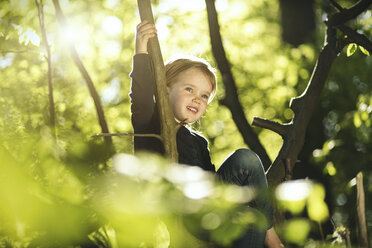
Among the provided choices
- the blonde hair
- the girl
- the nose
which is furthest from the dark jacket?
the blonde hair

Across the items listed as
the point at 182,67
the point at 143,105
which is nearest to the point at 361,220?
the point at 143,105

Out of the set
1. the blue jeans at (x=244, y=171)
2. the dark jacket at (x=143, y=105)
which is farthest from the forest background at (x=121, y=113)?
the blue jeans at (x=244, y=171)

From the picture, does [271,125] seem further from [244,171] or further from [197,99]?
[244,171]

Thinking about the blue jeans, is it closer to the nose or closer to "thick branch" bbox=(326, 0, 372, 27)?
the nose

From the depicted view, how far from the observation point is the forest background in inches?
26.5

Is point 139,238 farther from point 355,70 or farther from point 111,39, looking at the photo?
point 111,39

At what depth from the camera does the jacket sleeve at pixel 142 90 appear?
2109mm

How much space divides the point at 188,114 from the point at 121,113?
9.36 meters

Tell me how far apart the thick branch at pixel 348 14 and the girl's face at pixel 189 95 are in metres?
1.24

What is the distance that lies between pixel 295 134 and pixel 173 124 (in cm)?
164

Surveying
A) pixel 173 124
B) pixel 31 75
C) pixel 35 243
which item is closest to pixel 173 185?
pixel 35 243

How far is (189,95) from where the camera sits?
294 cm

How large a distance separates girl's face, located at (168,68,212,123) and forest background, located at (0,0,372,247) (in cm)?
56

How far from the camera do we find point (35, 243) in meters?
0.83
